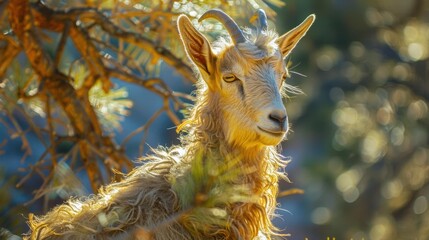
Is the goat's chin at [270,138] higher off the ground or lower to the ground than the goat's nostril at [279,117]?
lower

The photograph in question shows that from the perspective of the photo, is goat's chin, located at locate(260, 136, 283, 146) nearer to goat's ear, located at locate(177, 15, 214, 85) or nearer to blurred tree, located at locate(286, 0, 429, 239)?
goat's ear, located at locate(177, 15, 214, 85)

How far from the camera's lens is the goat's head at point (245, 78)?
14.9 ft

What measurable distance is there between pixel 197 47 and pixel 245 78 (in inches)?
11.7

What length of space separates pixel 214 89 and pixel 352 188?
12.7 metres

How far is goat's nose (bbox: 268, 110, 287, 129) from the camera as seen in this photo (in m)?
4.45

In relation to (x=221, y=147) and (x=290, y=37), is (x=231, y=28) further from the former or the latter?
(x=221, y=147)

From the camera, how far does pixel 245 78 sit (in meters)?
4.66

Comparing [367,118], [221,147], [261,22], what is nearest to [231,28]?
[261,22]

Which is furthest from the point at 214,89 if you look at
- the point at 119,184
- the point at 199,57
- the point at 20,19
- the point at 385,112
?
the point at 385,112

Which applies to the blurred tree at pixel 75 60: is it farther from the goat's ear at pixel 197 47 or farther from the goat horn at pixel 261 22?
the goat's ear at pixel 197 47

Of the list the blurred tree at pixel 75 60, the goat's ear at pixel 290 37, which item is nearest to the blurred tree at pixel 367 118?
the blurred tree at pixel 75 60

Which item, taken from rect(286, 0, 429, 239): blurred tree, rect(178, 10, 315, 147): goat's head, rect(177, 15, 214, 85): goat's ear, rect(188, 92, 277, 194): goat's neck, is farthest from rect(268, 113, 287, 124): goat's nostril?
rect(286, 0, 429, 239): blurred tree

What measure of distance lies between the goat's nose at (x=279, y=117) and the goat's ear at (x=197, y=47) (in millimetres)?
419

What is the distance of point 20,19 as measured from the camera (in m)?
5.88
